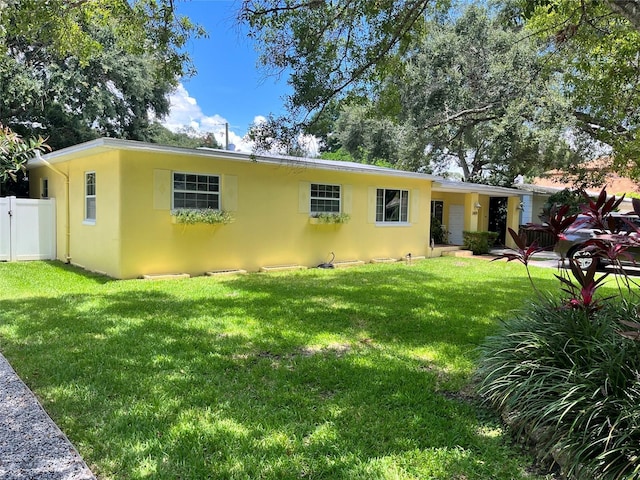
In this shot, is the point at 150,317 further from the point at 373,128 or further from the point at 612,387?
the point at 373,128

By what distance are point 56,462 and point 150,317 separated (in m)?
3.60

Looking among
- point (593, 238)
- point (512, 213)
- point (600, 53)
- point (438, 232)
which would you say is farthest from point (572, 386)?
point (512, 213)

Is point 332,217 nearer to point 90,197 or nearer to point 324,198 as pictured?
point 324,198

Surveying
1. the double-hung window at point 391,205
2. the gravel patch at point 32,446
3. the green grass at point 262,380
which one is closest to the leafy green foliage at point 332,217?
the double-hung window at point 391,205

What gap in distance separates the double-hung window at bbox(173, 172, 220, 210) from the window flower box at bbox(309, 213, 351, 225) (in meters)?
2.73

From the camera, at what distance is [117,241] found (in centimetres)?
913

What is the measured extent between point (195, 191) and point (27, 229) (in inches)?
203

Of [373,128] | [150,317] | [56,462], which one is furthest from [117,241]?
[373,128]

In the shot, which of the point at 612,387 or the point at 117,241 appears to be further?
the point at 117,241

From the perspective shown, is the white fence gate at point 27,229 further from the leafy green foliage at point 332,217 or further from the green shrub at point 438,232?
the green shrub at point 438,232

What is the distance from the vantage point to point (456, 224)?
60.3ft

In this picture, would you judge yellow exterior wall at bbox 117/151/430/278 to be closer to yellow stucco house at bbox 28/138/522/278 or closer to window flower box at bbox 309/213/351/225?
yellow stucco house at bbox 28/138/522/278

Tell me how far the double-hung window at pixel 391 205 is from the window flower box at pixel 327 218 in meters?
1.83

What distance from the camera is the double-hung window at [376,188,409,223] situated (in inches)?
542
